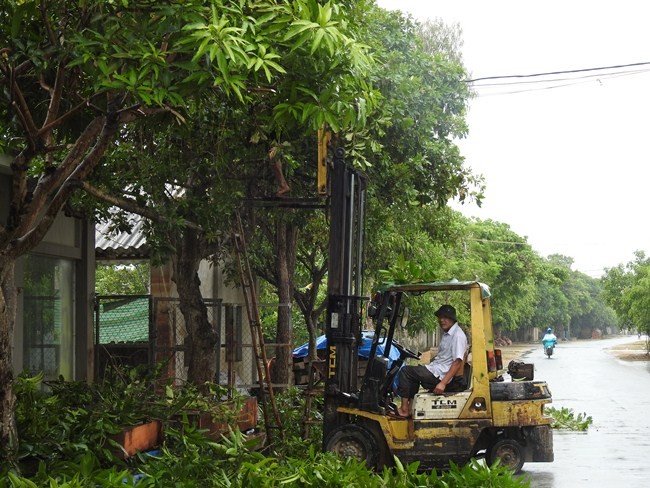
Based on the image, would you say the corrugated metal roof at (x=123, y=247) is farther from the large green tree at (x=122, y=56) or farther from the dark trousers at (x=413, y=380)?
the large green tree at (x=122, y=56)

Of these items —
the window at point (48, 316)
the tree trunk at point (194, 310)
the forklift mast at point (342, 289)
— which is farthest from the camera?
the tree trunk at point (194, 310)

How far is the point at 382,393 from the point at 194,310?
391 cm

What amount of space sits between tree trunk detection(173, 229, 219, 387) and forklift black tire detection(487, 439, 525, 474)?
452cm

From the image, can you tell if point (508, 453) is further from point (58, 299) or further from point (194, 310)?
point (58, 299)

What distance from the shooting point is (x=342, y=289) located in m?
11.6

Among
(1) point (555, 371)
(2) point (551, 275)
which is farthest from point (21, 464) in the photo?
(2) point (551, 275)

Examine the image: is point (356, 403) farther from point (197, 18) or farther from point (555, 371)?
point (555, 371)

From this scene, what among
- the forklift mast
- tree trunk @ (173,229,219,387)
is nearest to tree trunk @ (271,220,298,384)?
tree trunk @ (173,229,219,387)

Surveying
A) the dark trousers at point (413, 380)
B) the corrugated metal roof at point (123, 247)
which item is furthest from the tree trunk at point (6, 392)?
the corrugated metal roof at point (123, 247)

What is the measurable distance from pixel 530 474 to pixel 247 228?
20.4ft

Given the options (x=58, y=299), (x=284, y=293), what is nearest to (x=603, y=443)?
(x=284, y=293)

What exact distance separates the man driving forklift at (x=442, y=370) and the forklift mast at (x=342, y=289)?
2.05 feet

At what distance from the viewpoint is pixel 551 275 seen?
69.6 metres

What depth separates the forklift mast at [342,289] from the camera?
11602 mm
